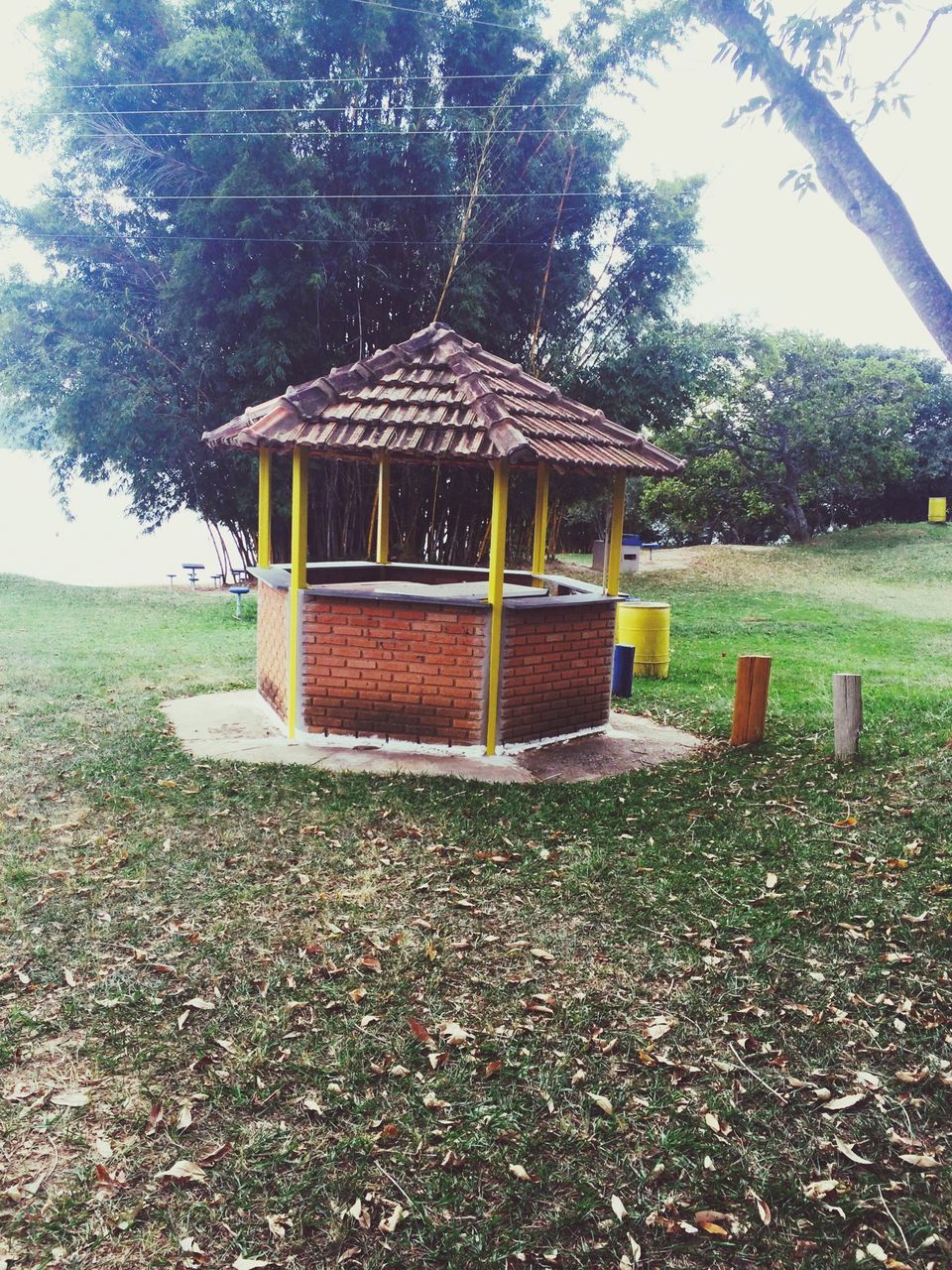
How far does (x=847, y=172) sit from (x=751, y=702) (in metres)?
3.83

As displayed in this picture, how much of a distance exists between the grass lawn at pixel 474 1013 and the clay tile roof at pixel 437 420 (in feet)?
7.23

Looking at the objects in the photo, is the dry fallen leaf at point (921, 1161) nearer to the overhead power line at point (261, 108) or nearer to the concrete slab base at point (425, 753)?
the concrete slab base at point (425, 753)

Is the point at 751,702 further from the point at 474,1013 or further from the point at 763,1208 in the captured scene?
the point at 763,1208

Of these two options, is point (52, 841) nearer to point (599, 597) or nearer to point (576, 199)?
point (599, 597)

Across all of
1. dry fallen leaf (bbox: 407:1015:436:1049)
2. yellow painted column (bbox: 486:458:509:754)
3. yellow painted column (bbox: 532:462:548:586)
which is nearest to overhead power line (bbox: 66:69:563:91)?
yellow painted column (bbox: 532:462:548:586)

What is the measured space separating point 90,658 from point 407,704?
5123 millimetres

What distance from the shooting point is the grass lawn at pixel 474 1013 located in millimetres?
2492

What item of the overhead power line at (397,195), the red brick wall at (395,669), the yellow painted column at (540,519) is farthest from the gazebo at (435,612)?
the overhead power line at (397,195)

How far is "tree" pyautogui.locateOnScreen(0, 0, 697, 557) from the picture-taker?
42.8ft

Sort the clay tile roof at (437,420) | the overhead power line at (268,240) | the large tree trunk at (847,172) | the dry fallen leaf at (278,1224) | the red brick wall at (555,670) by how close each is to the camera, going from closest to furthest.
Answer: the dry fallen leaf at (278,1224) < the large tree trunk at (847,172) < the clay tile roof at (437,420) < the red brick wall at (555,670) < the overhead power line at (268,240)

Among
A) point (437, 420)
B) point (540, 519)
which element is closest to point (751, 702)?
point (540, 519)

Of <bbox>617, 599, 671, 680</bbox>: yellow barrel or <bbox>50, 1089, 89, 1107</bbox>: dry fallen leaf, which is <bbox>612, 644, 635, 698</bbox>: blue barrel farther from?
<bbox>50, 1089, 89, 1107</bbox>: dry fallen leaf

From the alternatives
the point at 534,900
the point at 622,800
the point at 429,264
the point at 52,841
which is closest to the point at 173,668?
the point at 52,841

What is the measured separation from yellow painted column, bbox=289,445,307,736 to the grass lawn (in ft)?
2.88
